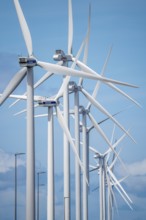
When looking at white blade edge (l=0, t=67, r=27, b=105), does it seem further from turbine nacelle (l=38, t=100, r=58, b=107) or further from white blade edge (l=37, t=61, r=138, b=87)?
Answer: turbine nacelle (l=38, t=100, r=58, b=107)

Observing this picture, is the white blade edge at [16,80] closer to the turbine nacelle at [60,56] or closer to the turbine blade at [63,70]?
the turbine blade at [63,70]

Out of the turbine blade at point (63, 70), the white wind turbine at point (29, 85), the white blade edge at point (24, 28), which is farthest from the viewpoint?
the white blade edge at point (24, 28)

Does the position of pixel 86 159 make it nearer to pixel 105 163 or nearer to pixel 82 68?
pixel 82 68

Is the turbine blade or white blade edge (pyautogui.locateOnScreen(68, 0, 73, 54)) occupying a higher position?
white blade edge (pyautogui.locateOnScreen(68, 0, 73, 54))

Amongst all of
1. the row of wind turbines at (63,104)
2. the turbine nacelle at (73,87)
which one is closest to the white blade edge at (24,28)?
the row of wind turbines at (63,104)

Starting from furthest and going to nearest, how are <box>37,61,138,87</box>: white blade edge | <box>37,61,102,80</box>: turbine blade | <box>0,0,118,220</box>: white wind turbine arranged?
1. <box>37,61,102,80</box>: turbine blade
2. <box>37,61,138,87</box>: white blade edge
3. <box>0,0,118,220</box>: white wind turbine

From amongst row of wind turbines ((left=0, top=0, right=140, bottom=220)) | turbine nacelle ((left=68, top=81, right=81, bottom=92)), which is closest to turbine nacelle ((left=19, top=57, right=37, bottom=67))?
row of wind turbines ((left=0, top=0, right=140, bottom=220))

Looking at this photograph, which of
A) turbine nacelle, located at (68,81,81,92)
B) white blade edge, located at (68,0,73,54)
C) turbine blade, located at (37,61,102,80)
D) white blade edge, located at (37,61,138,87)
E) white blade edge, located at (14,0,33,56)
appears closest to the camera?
white blade edge, located at (37,61,138,87)

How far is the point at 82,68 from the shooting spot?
5756 cm

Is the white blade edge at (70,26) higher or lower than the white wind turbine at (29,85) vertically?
higher

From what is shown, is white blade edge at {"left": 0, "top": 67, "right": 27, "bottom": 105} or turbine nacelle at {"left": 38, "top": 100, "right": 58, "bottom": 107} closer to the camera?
white blade edge at {"left": 0, "top": 67, "right": 27, "bottom": 105}

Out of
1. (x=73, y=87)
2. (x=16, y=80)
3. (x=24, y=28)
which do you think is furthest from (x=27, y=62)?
(x=73, y=87)

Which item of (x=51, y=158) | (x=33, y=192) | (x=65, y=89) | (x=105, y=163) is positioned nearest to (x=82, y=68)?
(x=65, y=89)

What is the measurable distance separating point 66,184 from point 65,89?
29.1 ft
